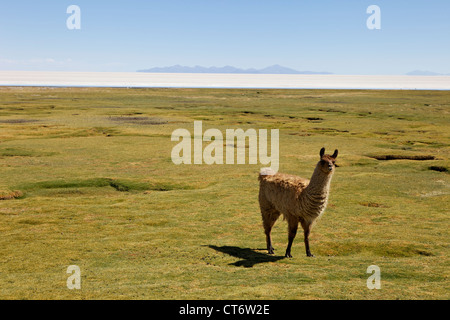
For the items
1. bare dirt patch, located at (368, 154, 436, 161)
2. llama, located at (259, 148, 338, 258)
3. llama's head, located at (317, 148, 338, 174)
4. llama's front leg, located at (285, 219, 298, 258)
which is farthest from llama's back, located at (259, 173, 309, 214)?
bare dirt patch, located at (368, 154, 436, 161)

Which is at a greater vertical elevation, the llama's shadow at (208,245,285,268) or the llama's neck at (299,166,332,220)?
the llama's neck at (299,166,332,220)

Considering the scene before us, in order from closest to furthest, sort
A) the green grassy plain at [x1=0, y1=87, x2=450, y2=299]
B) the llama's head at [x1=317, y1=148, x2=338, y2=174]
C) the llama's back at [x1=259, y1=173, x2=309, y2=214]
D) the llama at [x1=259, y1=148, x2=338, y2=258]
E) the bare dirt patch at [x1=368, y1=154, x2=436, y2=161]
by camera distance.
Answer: the green grassy plain at [x1=0, y1=87, x2=450, y2=299] < the llama's head at [x1=317, y1=148, x2=338, y2=174] < the llama at [x1=259, y1=148, x2=338, y2=258] < the llama's back at [x1=259, y1=173, x2=309, y2=214] < the bare dirt patch at [x1=368, y1=154, x2=436, y2=161]

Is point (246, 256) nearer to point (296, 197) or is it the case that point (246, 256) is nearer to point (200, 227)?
point (296, 197)

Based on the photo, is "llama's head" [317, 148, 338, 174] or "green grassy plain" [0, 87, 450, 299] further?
"llama's head" [317, 148, 338, 174]

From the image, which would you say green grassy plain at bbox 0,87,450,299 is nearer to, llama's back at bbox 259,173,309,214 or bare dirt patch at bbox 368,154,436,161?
bare dirt patch at bbox 368,154,436,161

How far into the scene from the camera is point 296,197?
12648 millimetres

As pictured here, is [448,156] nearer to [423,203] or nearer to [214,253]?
[423,203]

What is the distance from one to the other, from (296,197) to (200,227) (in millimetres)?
5472

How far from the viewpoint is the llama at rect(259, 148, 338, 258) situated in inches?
468

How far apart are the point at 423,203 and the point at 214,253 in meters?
12.8

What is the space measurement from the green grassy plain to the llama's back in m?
1.63
